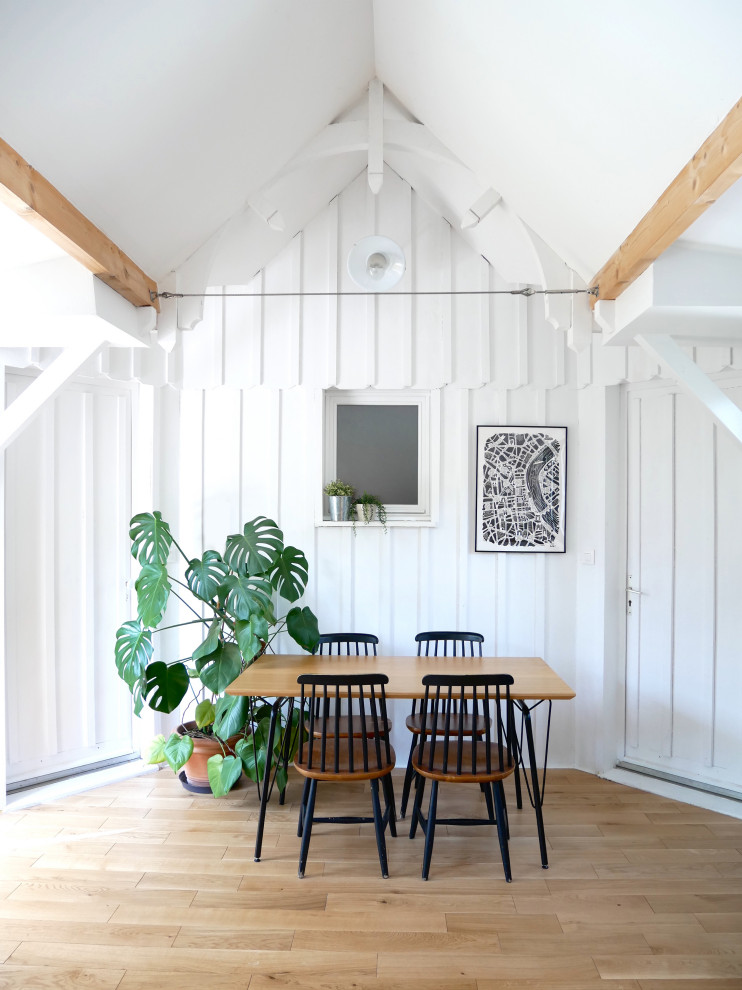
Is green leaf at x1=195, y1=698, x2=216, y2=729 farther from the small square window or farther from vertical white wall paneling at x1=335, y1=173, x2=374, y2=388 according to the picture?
vertical white wall paneling at x1=335, y1=173, x2=374, y2=388

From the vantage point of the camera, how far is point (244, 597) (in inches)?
122

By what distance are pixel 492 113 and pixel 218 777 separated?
320 centimetres

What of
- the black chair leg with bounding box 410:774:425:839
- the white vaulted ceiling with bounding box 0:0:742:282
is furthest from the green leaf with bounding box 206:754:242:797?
the white vaulted ceiling with bounding box 0:0:742:282

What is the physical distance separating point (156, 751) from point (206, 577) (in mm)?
954

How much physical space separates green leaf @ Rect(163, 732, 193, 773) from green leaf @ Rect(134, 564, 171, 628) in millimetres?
619

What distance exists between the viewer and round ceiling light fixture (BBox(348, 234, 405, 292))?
9.61ft

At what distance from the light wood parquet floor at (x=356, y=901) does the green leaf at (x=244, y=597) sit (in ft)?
3.18

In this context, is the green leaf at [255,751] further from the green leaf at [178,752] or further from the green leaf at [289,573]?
the green leaf at [289,573]

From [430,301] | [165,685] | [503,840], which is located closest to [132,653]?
[165,685]

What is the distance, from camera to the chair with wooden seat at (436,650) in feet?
10.1

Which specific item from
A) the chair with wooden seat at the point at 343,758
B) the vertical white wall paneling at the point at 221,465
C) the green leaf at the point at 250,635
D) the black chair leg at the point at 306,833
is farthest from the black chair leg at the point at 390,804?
the vertical white wall paneling at the point at 221,465

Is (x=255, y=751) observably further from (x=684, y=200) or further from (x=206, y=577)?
(x=684, y=200)

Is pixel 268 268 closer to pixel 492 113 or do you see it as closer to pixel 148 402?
pixel 148 402

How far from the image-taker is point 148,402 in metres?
3.75
